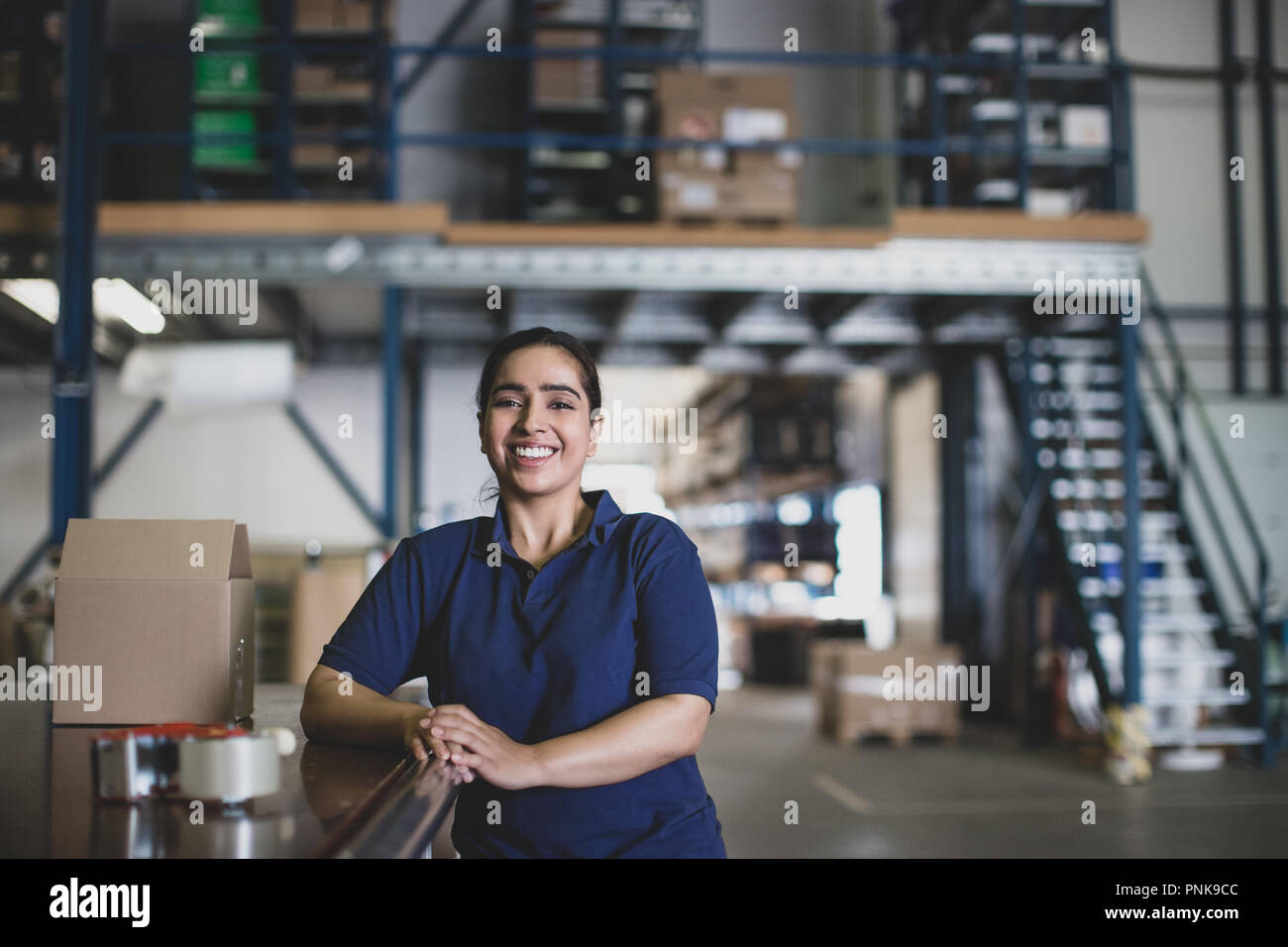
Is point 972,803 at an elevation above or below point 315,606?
below

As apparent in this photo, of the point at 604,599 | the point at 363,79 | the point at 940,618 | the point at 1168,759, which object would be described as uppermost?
the point at 363,79

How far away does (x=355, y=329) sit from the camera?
784 centimetres

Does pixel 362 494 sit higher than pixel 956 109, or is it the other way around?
pixel 956 109

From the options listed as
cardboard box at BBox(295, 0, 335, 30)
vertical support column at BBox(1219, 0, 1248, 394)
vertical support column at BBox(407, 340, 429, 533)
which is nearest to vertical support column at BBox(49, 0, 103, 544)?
cardboard box at BBox(295, 0, 335, 30)

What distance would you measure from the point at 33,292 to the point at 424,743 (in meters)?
5.18

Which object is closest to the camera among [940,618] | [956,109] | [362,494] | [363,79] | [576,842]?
[576,842]

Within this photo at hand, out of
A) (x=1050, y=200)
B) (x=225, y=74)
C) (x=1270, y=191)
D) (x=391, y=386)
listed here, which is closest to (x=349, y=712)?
(x=391, y=386)

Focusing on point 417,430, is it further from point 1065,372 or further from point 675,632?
point 675,632

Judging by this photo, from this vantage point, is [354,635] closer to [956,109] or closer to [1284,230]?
[956,109]

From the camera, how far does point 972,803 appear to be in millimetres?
5699

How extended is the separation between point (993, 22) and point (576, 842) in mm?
7829

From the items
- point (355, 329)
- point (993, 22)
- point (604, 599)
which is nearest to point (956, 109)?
point (993, 22)

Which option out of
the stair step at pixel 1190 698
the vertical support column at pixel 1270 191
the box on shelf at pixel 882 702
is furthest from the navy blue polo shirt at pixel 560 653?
the vertical support column at pixel 1270 191

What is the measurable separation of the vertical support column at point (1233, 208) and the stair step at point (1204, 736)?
9.88 feet
